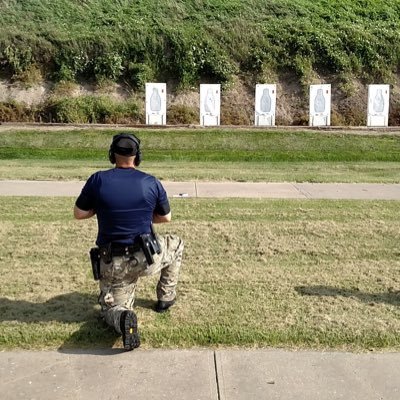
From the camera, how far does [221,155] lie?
16156 millimetres

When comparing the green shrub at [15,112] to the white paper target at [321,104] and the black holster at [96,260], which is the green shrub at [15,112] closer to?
the white paper target at [321,104]

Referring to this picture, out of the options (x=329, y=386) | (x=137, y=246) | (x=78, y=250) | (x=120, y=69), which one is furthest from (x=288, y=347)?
(x=120, y=69)

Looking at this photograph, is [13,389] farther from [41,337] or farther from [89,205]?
[89,205]

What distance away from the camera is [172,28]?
27016 mm

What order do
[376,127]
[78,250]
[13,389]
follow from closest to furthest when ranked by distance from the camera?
[13,389] → [78,250] → [376,127]

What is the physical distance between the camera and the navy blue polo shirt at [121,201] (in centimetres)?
423

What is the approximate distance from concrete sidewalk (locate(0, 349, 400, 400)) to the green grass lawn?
25.6 ft

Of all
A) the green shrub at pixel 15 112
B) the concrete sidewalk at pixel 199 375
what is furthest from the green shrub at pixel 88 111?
the concrete sidewalk at pixel 199 375

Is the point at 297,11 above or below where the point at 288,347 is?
above

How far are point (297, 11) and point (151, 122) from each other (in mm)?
11232

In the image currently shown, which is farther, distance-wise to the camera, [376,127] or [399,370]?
[376,127]

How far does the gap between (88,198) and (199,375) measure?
1.46 metres

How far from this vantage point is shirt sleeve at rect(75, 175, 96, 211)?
169 inches

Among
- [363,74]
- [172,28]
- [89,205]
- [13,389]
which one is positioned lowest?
[13,389]
